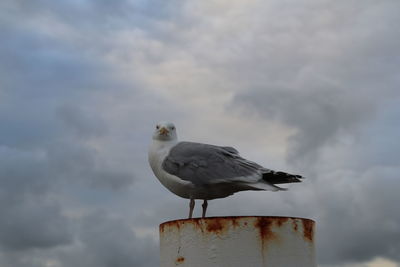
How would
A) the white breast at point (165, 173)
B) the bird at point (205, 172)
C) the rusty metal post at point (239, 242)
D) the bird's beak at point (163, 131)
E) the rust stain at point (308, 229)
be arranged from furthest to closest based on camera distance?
the bird's beak at point (163, 131), the white breast at point (165, 173), the bird at point (205, 172), the rust stain at point (308, 229), the rusty metal post at point (239, 242)

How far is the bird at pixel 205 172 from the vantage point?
25.5 feet

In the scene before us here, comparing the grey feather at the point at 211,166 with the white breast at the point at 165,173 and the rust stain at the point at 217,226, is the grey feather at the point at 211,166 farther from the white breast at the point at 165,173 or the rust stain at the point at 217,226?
the rust stain at the point at 217,226

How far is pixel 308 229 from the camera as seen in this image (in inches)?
252

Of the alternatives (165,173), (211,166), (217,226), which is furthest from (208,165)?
(217,226)

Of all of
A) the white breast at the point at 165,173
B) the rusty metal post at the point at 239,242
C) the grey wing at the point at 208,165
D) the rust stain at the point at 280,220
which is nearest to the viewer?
the rusty metal post at the point at 239,242

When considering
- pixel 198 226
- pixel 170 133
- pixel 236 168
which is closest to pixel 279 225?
pixel 198 226

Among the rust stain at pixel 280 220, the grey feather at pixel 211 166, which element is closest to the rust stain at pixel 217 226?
the rust stain at pixel 280 220

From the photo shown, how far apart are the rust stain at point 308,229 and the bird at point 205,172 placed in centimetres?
122

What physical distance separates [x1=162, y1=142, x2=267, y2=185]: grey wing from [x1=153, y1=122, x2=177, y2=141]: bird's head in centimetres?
29

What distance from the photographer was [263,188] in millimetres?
7660

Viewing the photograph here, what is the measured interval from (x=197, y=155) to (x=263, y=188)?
130cm

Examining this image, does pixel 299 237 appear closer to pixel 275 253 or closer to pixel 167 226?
pixel 275 253

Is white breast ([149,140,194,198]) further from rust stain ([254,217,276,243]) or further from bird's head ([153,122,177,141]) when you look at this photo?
rust stain ([254,217,276,243])

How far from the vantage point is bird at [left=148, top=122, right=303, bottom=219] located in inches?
306
